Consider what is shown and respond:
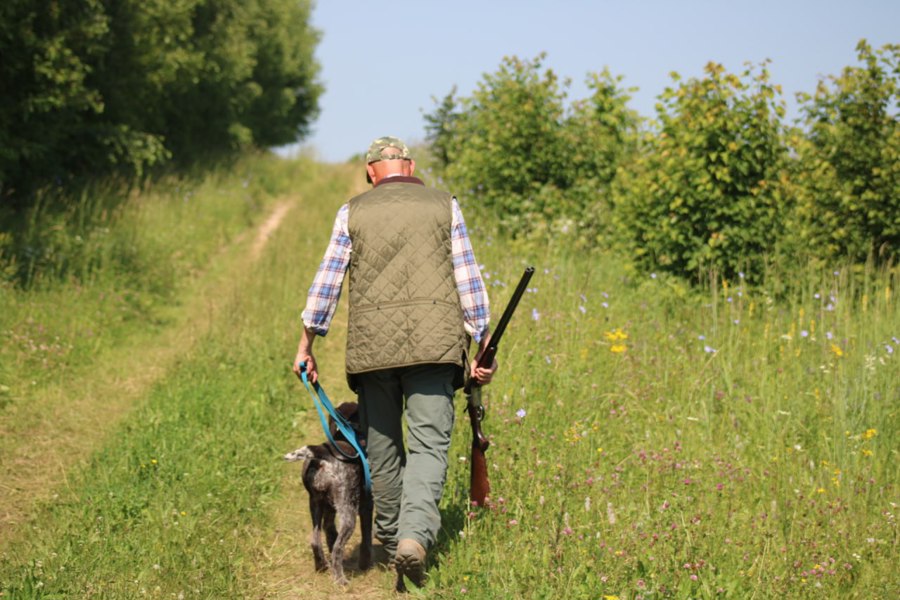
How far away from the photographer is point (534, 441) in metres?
5.61

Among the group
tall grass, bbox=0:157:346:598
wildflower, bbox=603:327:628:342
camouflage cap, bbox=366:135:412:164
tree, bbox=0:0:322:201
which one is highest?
tree, bbox=0:0:322:201

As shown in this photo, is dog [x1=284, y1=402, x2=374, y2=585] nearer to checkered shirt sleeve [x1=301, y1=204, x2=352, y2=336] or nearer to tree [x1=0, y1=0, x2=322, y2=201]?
checkered shirt sleeve [x1=301, y1=204, x2=352, y2=336]

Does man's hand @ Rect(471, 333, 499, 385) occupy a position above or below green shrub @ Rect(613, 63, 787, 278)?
below

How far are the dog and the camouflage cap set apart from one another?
1.56 meters

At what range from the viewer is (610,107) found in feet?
39.8

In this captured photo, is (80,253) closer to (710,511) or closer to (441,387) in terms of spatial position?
(441,387)

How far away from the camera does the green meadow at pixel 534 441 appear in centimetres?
444

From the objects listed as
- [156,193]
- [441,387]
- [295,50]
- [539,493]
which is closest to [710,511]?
[539,493]

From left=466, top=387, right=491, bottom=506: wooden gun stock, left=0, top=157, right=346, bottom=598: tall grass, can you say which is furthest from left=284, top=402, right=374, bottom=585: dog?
left=466, top=387, right=491, bottom=506: wooden gun stock

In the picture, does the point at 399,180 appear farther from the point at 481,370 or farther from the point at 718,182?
the point at 718,182

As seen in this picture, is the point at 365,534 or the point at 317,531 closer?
the point at 317,531

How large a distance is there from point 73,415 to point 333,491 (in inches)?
149

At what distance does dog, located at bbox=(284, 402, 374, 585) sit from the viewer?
4613 millimetres

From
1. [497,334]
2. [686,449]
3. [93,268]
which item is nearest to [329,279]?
[497,334]
